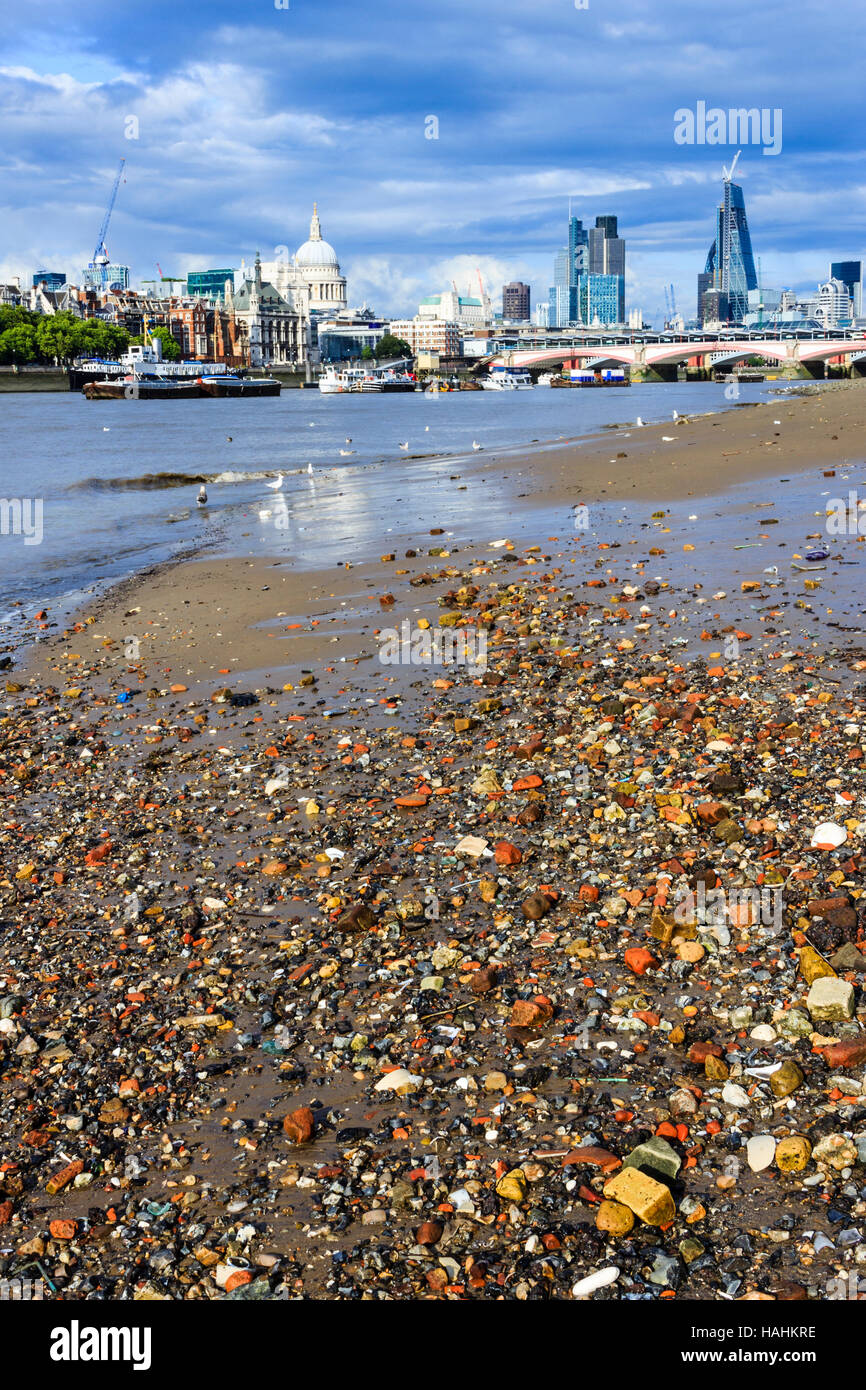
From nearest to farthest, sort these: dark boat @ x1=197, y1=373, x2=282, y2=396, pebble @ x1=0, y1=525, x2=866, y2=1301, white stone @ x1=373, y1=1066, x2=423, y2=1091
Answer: pebble @ x1=0, y1=525, x2=866, y2=1301 < white stone @ x1=373, y1=1066, x2=423, y2=1091 < dark boat @ x1=197, y1=373, x2=282, y2=396

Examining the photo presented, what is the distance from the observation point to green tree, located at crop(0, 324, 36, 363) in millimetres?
174000

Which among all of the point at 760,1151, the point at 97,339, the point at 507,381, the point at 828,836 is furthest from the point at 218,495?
the point at 97,339

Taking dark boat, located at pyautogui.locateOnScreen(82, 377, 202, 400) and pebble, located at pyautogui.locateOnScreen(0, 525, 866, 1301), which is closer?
pebble, located at pyautogui.locateOnScreen(0, 525, 866, 1301)

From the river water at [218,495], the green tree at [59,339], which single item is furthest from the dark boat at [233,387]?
the river water at [218,495]

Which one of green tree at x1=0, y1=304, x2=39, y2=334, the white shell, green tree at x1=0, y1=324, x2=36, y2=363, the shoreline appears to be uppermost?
green tree at x1=0, y1=304, x2=39, y2=334

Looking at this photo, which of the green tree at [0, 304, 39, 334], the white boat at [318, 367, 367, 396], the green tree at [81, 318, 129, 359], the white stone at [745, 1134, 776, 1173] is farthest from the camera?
the green tree at [81, 318, 129, 359]

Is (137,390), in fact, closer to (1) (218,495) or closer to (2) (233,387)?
(2) (233,387)

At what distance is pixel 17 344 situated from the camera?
571ft

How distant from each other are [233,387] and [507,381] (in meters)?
46.4

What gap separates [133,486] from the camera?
35.2 metres

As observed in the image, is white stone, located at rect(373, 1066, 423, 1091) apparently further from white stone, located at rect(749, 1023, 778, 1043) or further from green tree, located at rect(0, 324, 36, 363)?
green tree, located at rect(0, 324, 36, 363)

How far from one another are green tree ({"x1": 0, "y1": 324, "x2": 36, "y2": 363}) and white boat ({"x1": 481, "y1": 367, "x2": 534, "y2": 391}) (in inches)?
3063

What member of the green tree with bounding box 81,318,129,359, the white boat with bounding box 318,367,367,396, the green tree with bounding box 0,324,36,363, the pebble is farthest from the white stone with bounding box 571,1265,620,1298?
the green tree with bounding box 81,318,129,359

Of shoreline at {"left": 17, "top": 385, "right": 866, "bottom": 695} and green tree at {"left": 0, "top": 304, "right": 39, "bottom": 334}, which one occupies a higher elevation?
green tree at {"left": 0, "top": 304, "right": 39, "bottom": 334}
